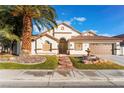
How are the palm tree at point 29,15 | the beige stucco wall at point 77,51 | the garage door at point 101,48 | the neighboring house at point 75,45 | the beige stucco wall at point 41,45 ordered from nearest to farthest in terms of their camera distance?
the palm tree at point 29,15 < the beige stucco wall at point 41,45 < the neighboring house at point 75,45 < the beige stucco wall at point 77,51 < the garage door at point 101,48

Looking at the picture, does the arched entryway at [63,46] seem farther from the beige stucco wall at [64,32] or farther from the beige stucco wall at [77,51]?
the beige stucco wall at [64,32]

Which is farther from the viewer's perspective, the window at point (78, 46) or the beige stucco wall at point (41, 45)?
the window at point (78, 46)

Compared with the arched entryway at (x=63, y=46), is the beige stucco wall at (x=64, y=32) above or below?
above

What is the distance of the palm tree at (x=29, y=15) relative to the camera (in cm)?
2431

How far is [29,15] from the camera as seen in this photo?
80.9 feet

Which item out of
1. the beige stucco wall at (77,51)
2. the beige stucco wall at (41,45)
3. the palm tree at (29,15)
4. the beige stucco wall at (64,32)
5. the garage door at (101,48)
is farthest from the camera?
the beige stucco wall at (64,32)

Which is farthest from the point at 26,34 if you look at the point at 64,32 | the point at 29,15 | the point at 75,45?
the point at 64,32

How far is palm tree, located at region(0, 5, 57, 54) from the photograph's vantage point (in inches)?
957

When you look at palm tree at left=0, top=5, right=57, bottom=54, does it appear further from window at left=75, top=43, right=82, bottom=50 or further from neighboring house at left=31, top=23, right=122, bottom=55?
window at left=75, top=43, right=82, bottom=50

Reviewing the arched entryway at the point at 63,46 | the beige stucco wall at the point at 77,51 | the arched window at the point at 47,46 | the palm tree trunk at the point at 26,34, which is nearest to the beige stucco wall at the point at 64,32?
the arched entryway at the point at 63,46

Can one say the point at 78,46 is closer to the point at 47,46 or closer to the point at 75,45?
the point at 75,45
